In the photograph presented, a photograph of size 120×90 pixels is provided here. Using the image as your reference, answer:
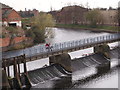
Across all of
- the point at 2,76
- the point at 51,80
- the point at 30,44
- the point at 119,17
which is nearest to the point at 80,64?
the point at 51,80

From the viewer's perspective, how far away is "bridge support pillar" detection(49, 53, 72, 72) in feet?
126

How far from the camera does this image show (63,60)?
38594mm

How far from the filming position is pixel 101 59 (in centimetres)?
4662

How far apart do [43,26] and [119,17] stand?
121 feet

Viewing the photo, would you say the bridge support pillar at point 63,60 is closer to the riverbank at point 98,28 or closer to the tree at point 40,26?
the tree at point 40,26

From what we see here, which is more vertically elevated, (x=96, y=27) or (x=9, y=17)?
(x=9, y=17)

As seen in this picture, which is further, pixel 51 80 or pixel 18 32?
pixel 18 32

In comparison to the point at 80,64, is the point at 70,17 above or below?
above

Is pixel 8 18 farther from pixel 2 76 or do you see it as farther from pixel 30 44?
pixel 2 76

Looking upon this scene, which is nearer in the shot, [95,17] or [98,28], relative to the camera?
[98,28]

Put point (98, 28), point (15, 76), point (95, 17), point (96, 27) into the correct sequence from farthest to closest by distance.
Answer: point (95, 17), point (96, 27), point (98, 28), point (15, 76)

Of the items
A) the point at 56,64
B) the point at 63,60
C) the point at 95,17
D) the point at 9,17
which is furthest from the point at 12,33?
the point at 95,17

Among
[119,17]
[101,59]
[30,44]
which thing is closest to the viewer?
[101,59]

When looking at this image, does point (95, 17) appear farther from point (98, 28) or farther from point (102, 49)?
point (102, 49)
